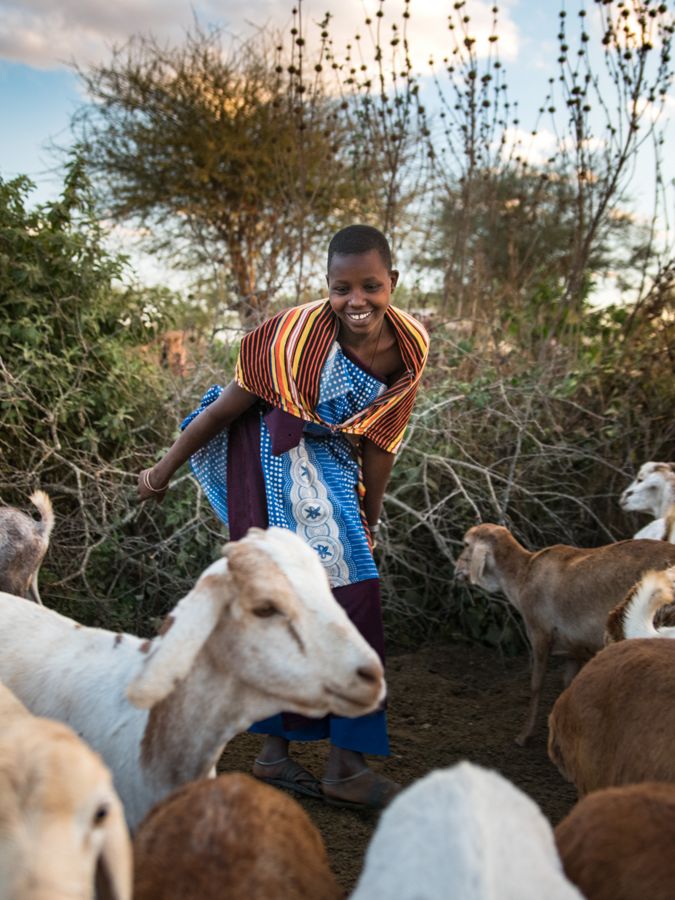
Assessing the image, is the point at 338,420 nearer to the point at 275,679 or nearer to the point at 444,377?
the point at 275,679

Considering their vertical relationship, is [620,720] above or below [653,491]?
below

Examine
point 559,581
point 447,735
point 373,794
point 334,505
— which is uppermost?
point 334,505

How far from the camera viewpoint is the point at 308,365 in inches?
139

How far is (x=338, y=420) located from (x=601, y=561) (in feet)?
5.70

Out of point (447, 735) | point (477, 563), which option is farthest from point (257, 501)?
point (477, 563)

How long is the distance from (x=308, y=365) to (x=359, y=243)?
1.63 ft

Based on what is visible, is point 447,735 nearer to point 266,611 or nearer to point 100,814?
point 266,611

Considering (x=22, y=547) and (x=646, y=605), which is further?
(x=22, y=547)

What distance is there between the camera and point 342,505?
3631 millimetres

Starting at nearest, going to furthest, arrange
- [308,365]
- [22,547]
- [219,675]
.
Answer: [219,675] < [308,365] < [22,547]

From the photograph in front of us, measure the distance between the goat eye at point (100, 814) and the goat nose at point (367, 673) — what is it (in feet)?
2.30

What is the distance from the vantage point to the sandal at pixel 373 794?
3.59 meters

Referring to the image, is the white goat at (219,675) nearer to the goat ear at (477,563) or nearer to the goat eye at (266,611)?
the goat eye at (266,611)

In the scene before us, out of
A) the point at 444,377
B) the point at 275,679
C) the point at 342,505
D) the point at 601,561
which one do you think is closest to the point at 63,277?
the point at 444,377
